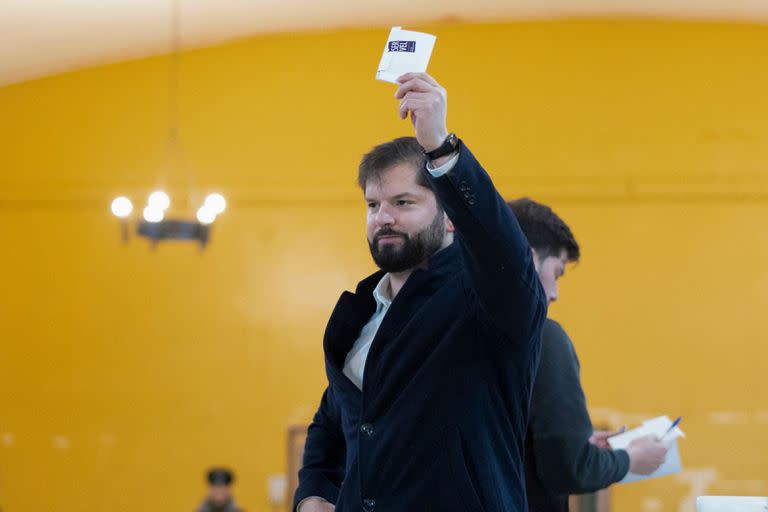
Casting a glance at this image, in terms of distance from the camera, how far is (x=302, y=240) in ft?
21.9

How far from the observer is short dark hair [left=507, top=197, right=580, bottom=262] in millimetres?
2016

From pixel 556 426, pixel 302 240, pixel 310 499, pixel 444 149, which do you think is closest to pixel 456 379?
pixel 444 149

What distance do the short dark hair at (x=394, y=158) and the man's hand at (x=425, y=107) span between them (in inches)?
9.7

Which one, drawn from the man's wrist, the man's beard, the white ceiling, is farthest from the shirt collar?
the white ceiling

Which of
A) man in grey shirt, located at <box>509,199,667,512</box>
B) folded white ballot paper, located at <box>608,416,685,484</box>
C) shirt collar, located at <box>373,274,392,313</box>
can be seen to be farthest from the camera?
folded white ballot paper, located at <box>608,416,685,484</box>

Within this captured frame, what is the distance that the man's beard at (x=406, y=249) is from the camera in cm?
152

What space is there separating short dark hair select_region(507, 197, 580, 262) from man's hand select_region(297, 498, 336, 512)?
2.32 ft

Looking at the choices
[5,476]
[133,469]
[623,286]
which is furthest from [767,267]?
[5,476]

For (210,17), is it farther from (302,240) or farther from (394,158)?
(394,158)

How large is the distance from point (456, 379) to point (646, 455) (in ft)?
2.91

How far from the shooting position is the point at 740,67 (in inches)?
259

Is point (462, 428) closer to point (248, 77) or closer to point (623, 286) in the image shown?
point (623, 286)

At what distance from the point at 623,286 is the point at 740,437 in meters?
1.24

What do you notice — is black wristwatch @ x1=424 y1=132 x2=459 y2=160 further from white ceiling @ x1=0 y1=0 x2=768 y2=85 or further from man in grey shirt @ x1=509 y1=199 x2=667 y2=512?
white ceiling @ x1=0 y1=0 x2=768 y2=85
